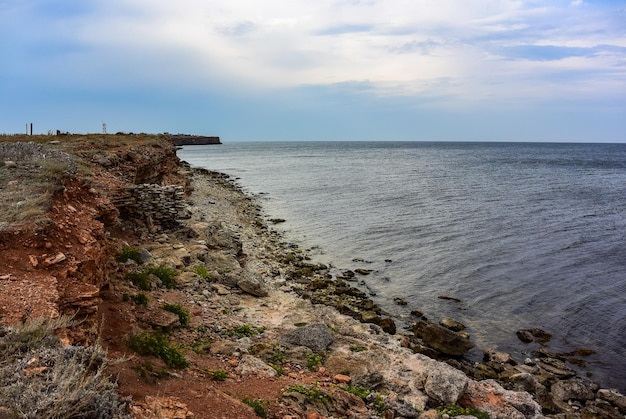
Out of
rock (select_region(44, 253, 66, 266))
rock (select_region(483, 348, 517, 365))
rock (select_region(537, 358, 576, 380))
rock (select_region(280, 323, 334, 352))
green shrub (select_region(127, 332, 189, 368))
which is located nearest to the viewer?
green shrub (select_region(127, 332, 189, 368))

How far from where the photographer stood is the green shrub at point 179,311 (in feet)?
43.1

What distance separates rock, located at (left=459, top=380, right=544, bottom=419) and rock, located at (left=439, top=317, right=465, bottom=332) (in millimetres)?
5647

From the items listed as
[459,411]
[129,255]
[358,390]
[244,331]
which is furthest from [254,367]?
[129,255]

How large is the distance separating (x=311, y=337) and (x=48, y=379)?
8856 millimetres

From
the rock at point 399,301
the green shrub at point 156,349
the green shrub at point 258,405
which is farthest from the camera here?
the rock at point 399,301

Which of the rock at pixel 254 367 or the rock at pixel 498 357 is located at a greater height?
the rock at pixel 254 367

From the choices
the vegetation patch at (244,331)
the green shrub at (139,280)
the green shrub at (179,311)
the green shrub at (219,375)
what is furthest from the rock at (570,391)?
the green shrub at (139,280)

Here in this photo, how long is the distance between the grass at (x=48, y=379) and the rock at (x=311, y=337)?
7380 millimetres

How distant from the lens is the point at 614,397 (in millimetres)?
13734

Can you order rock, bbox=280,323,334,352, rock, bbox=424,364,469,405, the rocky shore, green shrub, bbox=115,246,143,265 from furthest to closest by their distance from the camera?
green shrub, bbox=115,246,143,265
rock, bbox=280,323,334,352
rock, bbox=424,364,469,405
the rocky shore

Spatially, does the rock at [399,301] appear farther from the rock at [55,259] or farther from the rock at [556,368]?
the rock at [55,259]

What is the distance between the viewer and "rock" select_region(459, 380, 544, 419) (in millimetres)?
11102

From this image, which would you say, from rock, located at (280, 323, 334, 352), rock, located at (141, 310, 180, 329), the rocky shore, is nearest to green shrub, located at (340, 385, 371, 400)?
the rocky shore

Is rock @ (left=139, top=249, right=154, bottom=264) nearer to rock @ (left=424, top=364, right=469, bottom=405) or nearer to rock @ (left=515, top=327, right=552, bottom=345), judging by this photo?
rock @ (left=424, top=364, right=469, bottom=405)
